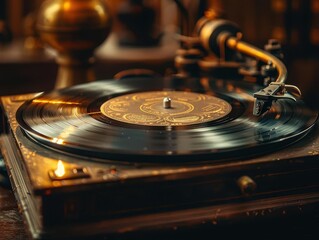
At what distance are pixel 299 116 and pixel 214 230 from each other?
0.78 feet

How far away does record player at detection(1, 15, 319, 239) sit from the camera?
0.71 metres

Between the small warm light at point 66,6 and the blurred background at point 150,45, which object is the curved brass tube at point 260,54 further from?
the blurred background at point 150,45

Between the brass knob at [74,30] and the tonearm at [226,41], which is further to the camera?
the brass knob at [74,30]

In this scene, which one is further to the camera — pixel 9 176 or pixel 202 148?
pixel 9 176

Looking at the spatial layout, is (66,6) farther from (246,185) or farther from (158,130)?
(246,185)

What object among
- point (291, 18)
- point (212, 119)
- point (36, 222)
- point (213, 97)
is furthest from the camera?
point (291, 18)

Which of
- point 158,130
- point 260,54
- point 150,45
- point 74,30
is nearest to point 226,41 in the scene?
point 260,54

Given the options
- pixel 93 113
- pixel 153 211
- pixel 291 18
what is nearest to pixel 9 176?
pixel 93 113

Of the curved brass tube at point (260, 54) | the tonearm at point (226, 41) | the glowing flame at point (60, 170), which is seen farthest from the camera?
the tonearm at point (226, 41)

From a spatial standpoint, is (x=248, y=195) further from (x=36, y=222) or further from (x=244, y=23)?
(x=244, y=23)

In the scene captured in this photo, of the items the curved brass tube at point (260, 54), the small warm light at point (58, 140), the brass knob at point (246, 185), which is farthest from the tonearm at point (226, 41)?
the small warm light at point (58, 140)

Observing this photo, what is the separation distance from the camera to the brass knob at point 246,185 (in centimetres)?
74

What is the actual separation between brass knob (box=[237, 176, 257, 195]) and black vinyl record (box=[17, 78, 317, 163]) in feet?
0.10

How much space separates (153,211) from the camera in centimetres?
74
